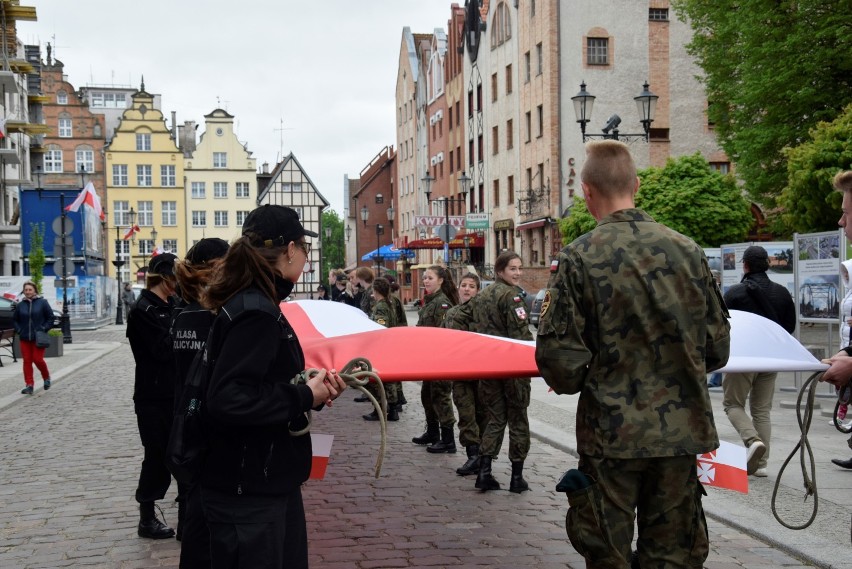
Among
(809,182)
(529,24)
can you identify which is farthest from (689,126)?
(809,182)

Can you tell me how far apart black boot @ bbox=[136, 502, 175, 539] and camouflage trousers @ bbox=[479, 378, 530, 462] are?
2.88 m

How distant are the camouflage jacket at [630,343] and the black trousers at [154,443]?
403cm

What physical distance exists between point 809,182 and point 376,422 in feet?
51.6

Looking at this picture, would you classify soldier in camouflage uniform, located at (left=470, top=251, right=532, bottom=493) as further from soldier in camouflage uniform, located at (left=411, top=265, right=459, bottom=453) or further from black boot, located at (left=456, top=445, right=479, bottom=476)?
soldier in camouflage uniform, located at (left=411, top=265, right=459, bottom=453)

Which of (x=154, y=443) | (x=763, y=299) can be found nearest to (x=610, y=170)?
(x=154, y=443)

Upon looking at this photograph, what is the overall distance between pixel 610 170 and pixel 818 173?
2186 centimetres

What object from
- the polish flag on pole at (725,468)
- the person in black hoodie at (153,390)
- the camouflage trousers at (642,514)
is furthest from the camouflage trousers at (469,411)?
the camouflage trousers at (642,514)

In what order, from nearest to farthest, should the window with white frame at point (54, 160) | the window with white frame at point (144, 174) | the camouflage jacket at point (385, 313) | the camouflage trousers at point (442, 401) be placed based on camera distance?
the camouflage trousers at point (442, 401), the camouflage jacket at point (385, 313), the window with white frame at point (54, 160), the window with white frame at point (144, 174)

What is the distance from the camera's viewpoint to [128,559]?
21.4 ft

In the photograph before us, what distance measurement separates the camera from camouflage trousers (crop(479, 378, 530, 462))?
847 centimetres

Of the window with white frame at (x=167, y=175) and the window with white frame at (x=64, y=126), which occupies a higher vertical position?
the window with white frame at (x=64, y=126)

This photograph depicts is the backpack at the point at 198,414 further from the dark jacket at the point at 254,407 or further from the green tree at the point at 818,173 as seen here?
the green tree at the point at 818,173

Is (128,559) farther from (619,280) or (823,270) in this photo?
(823,270)

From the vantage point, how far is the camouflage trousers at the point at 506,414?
333 inches
